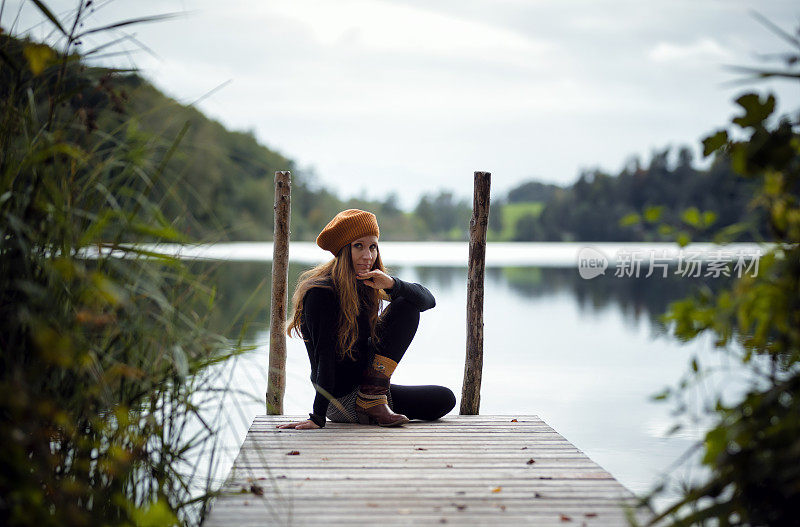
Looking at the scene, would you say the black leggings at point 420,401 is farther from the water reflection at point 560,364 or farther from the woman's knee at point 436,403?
the water reflection at point 560,364

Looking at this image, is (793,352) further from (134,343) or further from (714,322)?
(134,343)

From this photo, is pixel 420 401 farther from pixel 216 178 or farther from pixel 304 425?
pixel 216 178

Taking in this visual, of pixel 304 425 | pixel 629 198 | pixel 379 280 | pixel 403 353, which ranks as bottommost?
pixel 304 425

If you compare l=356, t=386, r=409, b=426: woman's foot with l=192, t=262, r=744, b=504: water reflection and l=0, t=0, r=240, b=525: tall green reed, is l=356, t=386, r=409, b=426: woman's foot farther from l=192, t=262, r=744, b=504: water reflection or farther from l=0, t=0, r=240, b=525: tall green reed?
l=0, t=0, r=240, b=525: tall green reed

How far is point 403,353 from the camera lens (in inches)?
145

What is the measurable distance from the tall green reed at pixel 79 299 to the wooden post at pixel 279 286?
6.45ft

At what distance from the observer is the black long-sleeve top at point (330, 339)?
11.7 ft

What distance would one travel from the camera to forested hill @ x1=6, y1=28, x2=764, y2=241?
2164 mm

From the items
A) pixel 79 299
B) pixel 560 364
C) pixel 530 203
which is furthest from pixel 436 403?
pixel 530 203

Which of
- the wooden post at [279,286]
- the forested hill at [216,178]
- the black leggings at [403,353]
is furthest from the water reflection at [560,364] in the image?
the black leggings at [403,353]

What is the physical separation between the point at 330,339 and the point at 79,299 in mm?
1758

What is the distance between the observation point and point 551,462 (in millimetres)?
3084

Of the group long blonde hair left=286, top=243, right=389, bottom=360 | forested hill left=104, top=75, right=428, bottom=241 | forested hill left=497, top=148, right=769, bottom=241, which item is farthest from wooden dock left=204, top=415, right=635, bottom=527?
forested hill left=497, top=148, right=769, bottom=241

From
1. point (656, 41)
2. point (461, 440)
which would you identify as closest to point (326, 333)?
Answer: point (461, 440)
